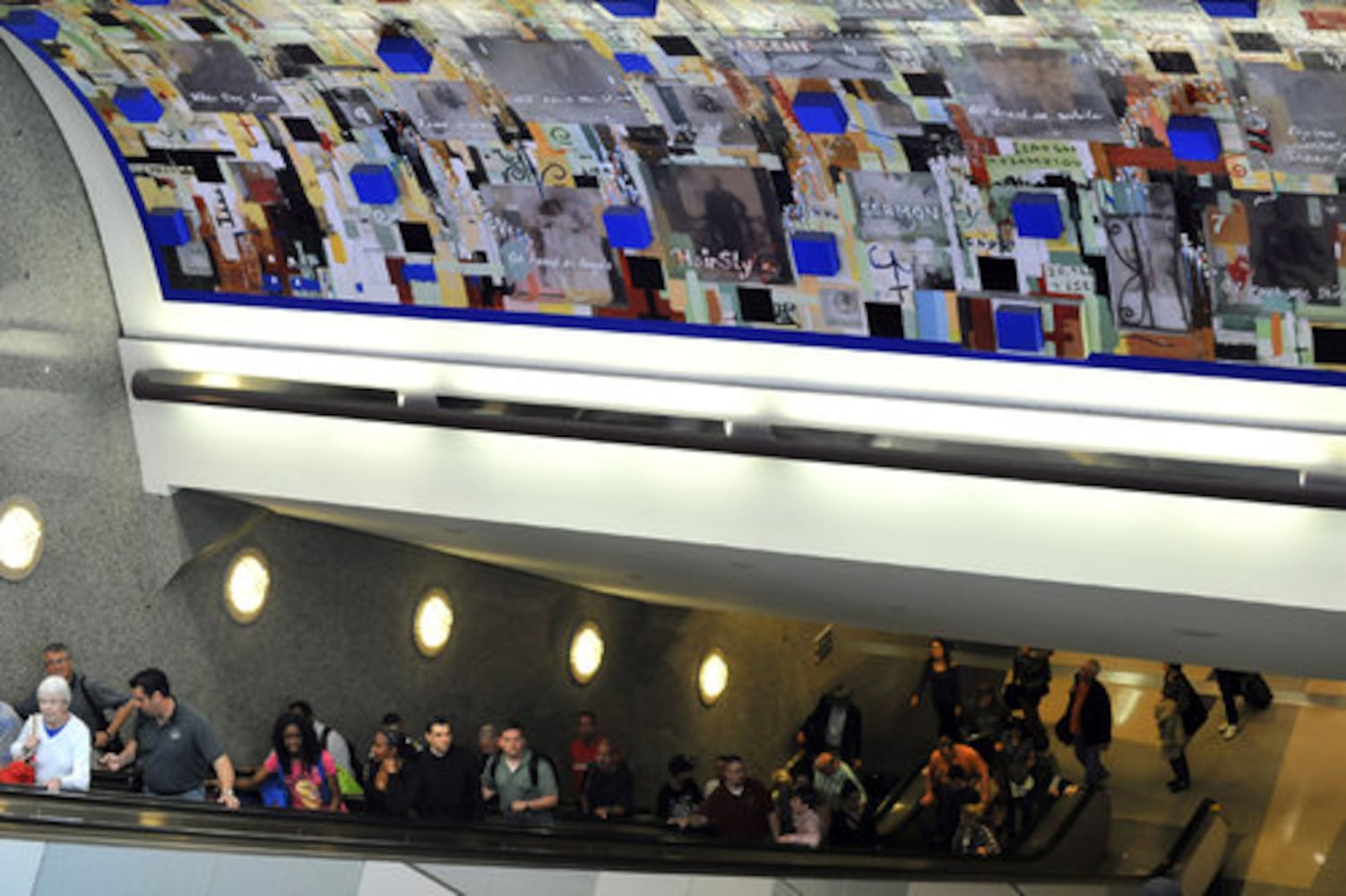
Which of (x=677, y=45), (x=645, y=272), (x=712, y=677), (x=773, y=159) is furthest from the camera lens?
(x=712, y=677)

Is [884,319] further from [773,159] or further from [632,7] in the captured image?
[632,7]

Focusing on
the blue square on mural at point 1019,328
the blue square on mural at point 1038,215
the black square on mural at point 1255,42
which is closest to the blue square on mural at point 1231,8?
the black square on mural at point 1255,42

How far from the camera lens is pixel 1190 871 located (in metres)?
19.0

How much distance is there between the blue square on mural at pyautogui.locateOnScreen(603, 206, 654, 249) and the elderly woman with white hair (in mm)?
3717

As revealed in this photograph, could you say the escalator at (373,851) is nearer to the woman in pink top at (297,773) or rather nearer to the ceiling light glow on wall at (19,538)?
the woman in pink top at (297,773)

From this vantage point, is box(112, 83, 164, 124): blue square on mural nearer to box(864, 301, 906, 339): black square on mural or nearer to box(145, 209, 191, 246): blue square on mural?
box(145, 209, 191, 246): blue square on mural

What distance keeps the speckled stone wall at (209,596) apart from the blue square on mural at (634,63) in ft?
13.5

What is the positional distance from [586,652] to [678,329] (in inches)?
324

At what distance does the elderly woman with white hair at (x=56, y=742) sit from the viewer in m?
10.1

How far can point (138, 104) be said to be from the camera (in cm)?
1278

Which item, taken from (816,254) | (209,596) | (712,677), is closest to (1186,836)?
(712,677)

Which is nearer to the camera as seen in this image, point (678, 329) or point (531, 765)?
point (678, 329)

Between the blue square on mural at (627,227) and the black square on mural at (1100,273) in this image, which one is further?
the blue square on mural at (627,227)

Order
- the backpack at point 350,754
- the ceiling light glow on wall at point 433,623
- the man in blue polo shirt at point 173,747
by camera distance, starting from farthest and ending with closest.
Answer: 1. the ceiling light glow on wall at point 433,623
2. the backpack at point 350,754
3. the man in blue polo shirt at point 173,747
